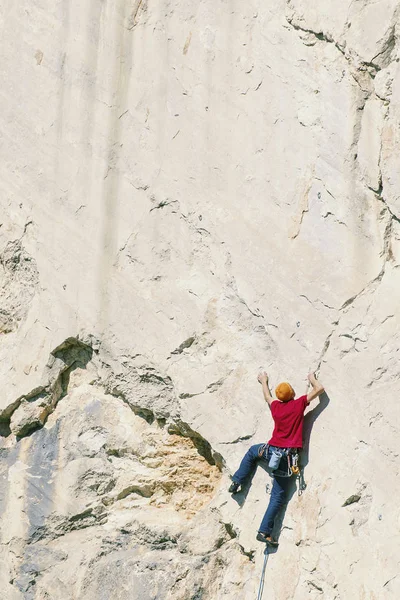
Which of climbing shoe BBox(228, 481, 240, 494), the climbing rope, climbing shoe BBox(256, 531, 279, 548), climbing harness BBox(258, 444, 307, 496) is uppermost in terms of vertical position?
climbing harness BBox(258, 444, 307, 496)

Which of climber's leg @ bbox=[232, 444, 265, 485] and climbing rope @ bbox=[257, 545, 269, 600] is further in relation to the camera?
climber's leg @ bbox=[232, 444, 265, 485]

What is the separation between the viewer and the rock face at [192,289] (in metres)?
5.23

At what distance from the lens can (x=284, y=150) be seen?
18.3ft

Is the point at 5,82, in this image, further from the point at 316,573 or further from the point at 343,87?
the point at 316,573

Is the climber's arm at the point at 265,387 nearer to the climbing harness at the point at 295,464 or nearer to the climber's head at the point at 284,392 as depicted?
the climber's head at the point at 284,392

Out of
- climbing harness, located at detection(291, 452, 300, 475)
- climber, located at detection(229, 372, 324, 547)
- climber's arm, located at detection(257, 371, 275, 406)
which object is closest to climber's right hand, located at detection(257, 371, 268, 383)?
climber's arm, located at detection(257, 371, 275, 406)

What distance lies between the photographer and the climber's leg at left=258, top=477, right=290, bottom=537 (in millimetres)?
5297

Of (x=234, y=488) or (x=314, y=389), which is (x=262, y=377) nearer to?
(x=314, y=389)

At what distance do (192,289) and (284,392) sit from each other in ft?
3.01

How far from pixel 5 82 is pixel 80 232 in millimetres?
1280

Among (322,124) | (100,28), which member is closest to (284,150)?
(322,124)

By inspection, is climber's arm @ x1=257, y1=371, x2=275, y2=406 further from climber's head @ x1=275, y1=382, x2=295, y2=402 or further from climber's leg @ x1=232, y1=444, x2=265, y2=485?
climber's leg @ x1=232, y1=444, x2=265, y2=485

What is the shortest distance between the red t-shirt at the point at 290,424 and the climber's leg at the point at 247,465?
0.49 feet

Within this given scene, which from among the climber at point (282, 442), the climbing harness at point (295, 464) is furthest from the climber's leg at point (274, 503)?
the climbing harness at point (295, 464)
